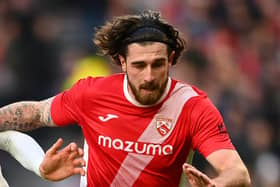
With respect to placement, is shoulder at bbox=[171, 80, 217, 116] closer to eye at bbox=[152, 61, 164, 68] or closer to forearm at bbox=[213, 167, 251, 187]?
eye at bbox=[152, 61, 164, 68]

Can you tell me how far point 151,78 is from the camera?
7.00 m

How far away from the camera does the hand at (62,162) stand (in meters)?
6.71

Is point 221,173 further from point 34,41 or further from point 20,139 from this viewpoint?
point 34,41

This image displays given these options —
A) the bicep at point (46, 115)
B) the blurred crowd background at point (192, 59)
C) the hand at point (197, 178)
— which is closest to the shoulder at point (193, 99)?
the hand at point (197, 178)

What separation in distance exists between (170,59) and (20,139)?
4.16 ft

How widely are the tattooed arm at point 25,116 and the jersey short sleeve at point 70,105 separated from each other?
62 mm

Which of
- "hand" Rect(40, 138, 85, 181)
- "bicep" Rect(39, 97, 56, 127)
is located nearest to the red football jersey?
"bicep" Rect(39, 97, 56, 127)

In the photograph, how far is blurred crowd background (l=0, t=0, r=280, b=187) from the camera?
37.6ft

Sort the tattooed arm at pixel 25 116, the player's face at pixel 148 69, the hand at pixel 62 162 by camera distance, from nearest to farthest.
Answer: the hand at pixel 62 162 < the player's face at pixel 148 69 < the tattooed arm at pixel 25 116

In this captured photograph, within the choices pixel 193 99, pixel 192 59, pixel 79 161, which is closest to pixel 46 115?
pixel 79 161

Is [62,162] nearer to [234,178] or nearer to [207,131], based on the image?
[207,131]

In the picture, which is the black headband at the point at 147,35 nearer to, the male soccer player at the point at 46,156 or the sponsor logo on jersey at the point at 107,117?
the sponsor logo on jersey at the point at 107,117

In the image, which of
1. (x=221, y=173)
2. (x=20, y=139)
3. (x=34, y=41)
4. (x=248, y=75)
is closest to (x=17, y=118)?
(x=20, y=139)

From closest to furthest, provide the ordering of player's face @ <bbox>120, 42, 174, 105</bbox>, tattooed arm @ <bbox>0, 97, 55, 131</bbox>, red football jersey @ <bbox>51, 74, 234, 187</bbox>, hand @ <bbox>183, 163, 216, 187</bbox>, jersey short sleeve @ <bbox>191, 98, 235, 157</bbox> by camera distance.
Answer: hand @ <bbox>183, 163, 216, 187</bbox> < jersey short sleeve @ <bbox>191, 98, 235, 157</bbox> < player's face @ <bbox>120, 42, 174, 105</bbox> < red football jersey @ <bbox>51, 74, 234, 187</bbox> < tattooed arm @ <bbox>0, 97, 55, 131</bbox>
